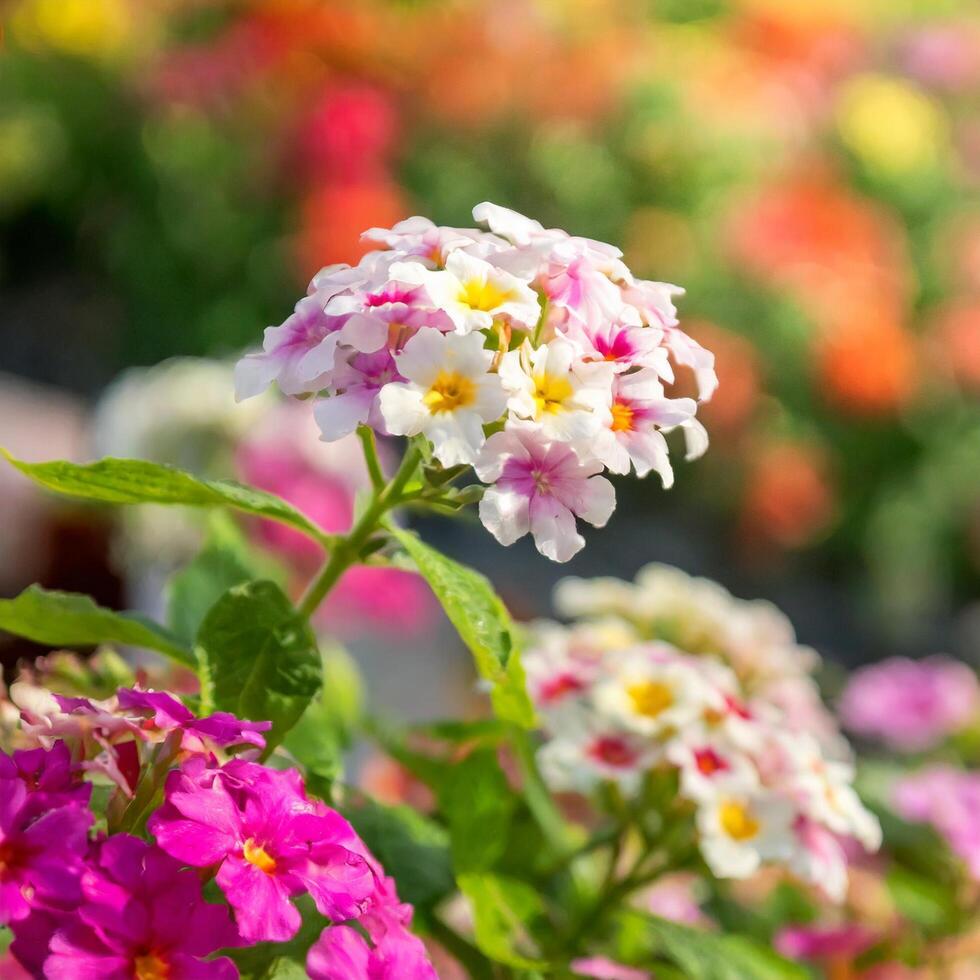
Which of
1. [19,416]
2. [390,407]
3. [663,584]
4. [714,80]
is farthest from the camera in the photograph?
[714,80]

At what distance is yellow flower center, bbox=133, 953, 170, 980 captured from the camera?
31 centimetres

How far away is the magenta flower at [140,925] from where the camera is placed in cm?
31

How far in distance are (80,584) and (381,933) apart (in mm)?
1072

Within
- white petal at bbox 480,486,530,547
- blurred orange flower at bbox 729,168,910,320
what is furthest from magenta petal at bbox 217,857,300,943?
blurred orange flower at bbox 729,168,910,320

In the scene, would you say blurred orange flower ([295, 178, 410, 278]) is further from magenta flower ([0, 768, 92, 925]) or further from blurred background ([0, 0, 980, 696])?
magenta flower ([0, 768, 92, 925])

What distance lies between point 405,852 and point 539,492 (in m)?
0.17

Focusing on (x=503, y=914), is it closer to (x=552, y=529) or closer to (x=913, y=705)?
(x=552, y=529)

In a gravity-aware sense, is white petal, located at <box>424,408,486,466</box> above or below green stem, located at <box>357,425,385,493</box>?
above

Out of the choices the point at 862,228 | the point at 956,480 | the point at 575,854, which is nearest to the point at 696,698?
the point at 575,854

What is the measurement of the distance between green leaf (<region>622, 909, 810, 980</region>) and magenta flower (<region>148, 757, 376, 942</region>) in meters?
0.17

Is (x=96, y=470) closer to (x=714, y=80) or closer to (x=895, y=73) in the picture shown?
(x=714, y=80)

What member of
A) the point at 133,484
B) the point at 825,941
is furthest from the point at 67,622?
the point at 825,941

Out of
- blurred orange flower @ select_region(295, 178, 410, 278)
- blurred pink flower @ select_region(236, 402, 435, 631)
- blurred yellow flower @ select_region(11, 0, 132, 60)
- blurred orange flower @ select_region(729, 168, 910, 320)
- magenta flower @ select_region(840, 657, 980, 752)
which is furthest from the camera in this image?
blurred yellow flower @ select_region(11, 0, 132, 60)

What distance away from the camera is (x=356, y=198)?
201 cm
